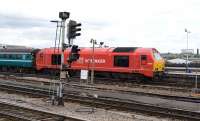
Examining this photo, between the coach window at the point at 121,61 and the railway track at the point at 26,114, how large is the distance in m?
19.0

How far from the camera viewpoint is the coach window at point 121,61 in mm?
36938

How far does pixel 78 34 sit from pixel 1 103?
4.57 m

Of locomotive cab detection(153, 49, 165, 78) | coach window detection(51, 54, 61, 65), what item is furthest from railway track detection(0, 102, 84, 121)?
coach window detection(51, 54, 61, 65)

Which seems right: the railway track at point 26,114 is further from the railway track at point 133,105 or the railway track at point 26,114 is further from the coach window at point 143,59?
the coach window at point 143,59

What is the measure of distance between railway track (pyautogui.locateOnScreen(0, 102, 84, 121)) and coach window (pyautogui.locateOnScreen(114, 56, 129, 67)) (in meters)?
19.0

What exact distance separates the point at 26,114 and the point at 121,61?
68.8 feet

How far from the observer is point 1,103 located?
65.0 ft

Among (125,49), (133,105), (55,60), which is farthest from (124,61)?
(133,105)

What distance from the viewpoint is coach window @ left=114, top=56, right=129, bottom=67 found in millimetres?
36938

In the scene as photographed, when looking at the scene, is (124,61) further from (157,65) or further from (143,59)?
(157,65)

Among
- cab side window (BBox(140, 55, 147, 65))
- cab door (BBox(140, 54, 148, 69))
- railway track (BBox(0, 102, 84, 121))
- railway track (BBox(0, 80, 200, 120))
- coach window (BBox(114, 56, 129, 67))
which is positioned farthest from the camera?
coach window (BBox(114, 56, 129, 67))

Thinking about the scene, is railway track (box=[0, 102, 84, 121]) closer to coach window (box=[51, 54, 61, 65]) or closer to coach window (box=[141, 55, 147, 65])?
coach window (box=[141, 55, 147, 65])

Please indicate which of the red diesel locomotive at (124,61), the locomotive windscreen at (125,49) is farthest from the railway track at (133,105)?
the locomotive windscreen at (125,49)

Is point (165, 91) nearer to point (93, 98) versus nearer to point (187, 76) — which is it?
point (93, 98)
